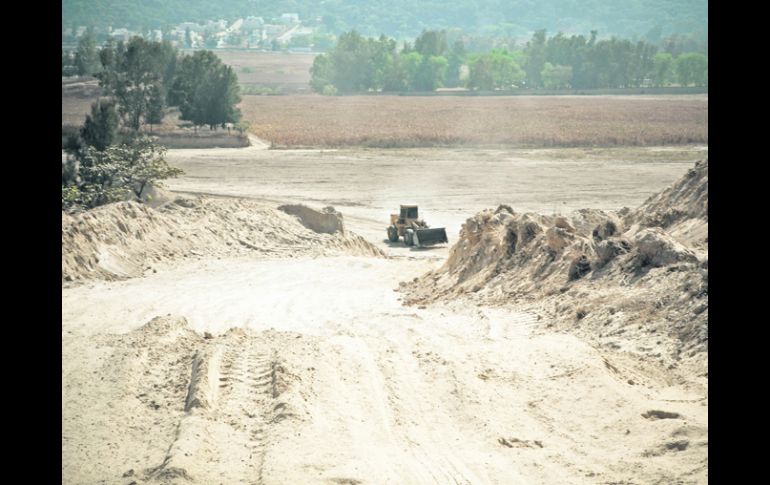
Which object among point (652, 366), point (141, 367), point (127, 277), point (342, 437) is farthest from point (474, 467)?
point (127, 277)

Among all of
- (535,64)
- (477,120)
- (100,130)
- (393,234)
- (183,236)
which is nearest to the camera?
(183,236)

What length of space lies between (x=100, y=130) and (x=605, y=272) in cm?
2195

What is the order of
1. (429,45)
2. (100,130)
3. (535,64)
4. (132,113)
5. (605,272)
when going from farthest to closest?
1. (429,45)
2. (535,64)
3. (132,113)
4. (100,130)
5. (605,272)

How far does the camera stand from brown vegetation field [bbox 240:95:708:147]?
6700 centimetres

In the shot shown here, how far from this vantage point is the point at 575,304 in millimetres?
14070

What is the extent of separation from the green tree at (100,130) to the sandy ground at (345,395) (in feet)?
44.2

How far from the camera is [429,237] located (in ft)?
94.8

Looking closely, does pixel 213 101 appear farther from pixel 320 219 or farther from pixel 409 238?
pixel 320 219

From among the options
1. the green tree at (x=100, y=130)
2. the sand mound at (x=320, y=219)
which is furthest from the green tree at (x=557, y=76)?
the sand mound at (x=320, y=219)

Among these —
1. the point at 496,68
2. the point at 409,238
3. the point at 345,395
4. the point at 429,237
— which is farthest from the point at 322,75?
the point at 345,395

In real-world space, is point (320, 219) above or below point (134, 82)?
below
